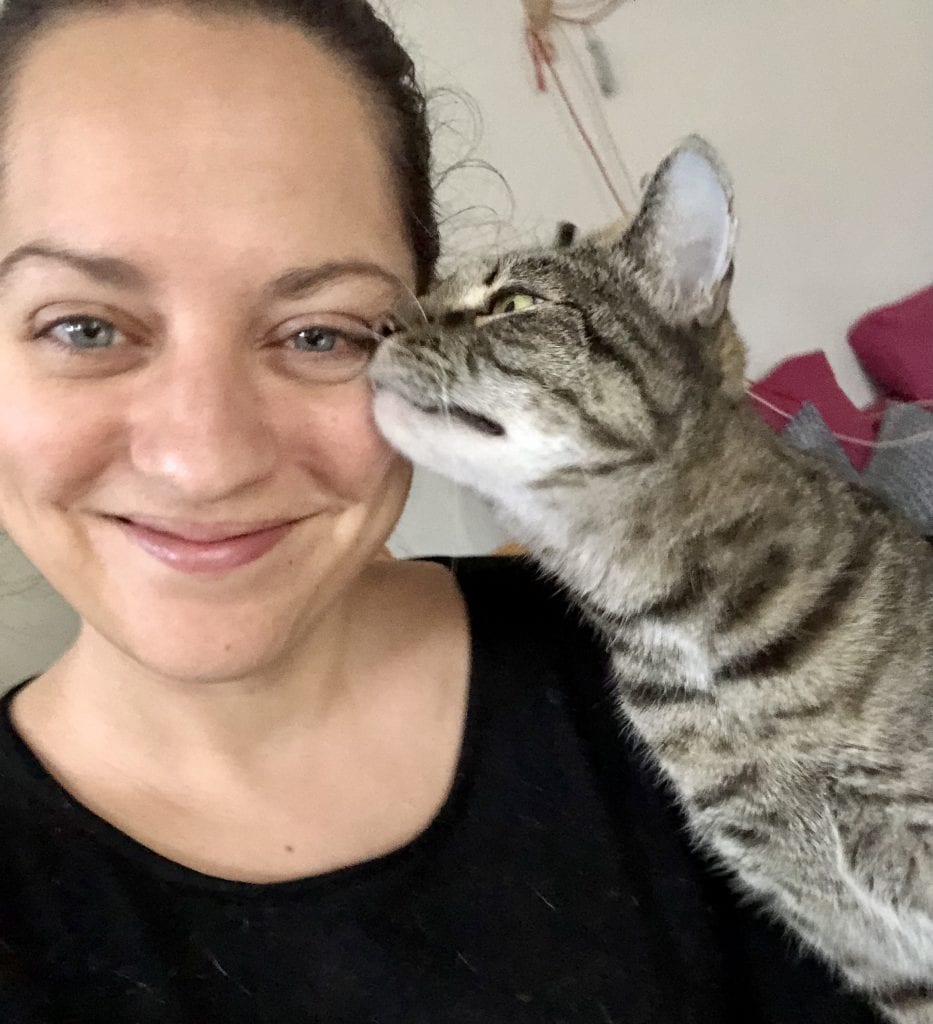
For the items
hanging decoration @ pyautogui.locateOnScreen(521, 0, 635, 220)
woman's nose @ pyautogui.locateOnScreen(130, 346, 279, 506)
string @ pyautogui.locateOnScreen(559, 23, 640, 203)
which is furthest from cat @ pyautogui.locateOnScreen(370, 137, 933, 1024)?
string @ pyautogui.locateOnScreen(559, 23, 640, 203)

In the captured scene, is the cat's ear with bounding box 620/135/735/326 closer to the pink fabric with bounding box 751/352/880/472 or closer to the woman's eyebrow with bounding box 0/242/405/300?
the woman's eyebrow with bounding box 0/242/405/300

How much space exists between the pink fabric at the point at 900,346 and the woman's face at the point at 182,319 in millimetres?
2079

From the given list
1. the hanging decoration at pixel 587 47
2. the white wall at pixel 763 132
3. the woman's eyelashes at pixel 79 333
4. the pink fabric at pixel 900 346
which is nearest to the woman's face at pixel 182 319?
the woman's eyelashes at pixel 79 333

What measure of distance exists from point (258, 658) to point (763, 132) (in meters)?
2.04

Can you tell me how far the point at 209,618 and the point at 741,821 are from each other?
17.9 inches

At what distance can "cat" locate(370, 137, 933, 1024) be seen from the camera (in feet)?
2.22

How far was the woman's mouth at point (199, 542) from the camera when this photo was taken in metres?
0.61

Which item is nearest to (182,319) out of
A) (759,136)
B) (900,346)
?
(759,136)

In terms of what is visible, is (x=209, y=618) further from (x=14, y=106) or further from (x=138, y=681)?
(x=14, y=106)

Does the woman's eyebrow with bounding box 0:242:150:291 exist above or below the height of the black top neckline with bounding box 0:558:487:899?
above

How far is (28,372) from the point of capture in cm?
57

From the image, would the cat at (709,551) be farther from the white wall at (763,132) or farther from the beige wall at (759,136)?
the white wall at (763,132)

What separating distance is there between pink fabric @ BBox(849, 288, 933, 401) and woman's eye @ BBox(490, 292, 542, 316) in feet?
6.17

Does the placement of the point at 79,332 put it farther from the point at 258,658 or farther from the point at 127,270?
the point at 258,658
